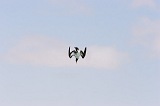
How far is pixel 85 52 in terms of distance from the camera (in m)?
80.9

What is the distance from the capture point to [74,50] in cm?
8075

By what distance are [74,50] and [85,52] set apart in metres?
3.01
